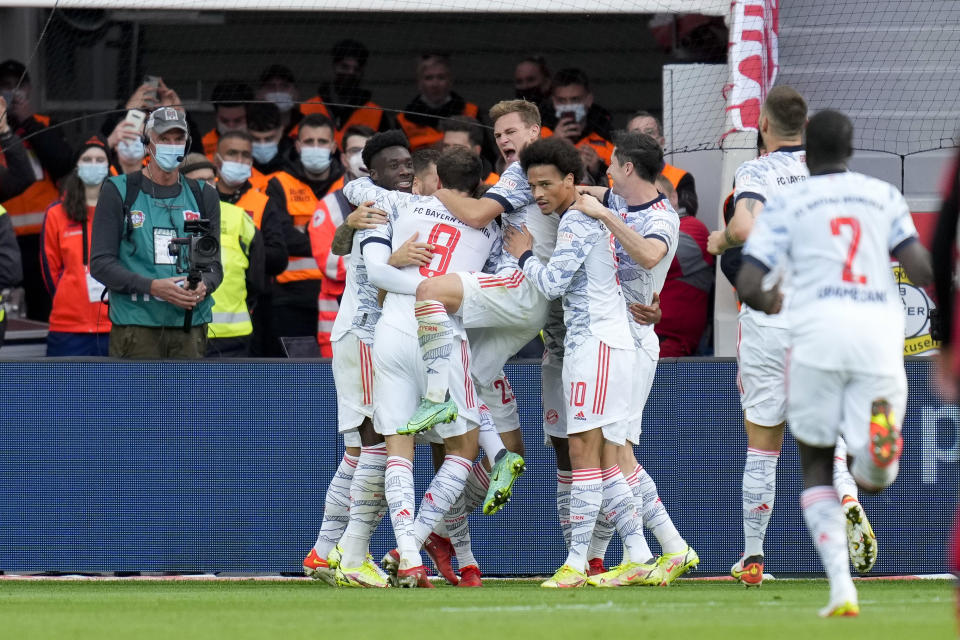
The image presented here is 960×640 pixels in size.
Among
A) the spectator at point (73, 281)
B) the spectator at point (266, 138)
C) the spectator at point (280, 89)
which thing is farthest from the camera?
the spectator at point (280, 89)

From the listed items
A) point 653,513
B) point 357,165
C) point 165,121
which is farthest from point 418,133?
point 653,513

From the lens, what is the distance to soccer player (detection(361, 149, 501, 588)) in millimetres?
8523

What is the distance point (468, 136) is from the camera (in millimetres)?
12555

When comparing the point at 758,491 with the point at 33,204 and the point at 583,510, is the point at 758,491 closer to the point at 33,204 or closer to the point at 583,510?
Answer: the point at 583,510

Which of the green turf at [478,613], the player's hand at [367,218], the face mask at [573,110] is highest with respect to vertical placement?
the face mask at [573,110]

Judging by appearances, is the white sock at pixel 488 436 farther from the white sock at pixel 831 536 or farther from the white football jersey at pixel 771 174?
the white sock at pixel 831 536

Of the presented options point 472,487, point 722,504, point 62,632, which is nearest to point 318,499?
point 472,487

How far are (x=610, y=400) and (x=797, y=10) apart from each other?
18.2 feet

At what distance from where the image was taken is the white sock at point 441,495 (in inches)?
336

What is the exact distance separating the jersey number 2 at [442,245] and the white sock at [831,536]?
10.2ft

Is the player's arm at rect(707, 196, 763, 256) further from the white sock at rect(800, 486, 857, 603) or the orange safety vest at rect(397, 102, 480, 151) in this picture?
the orange safety vest at rect(397, 102, 480, 151)

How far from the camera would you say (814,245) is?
6.06 meters

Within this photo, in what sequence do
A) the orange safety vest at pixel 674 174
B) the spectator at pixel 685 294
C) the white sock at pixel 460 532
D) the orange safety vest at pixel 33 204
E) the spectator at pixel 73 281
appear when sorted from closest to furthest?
the white sock at pixel 460 532 < the spectator at pixel 685 294 < the spectator at pixel 73 281 < the orange safety vest at pixel 674 174 < the orange safety vest at pixel 33 204

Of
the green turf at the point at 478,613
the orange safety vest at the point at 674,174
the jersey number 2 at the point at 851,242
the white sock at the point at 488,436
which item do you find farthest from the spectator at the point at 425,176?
the jersey number 2 at the point at 851,242
